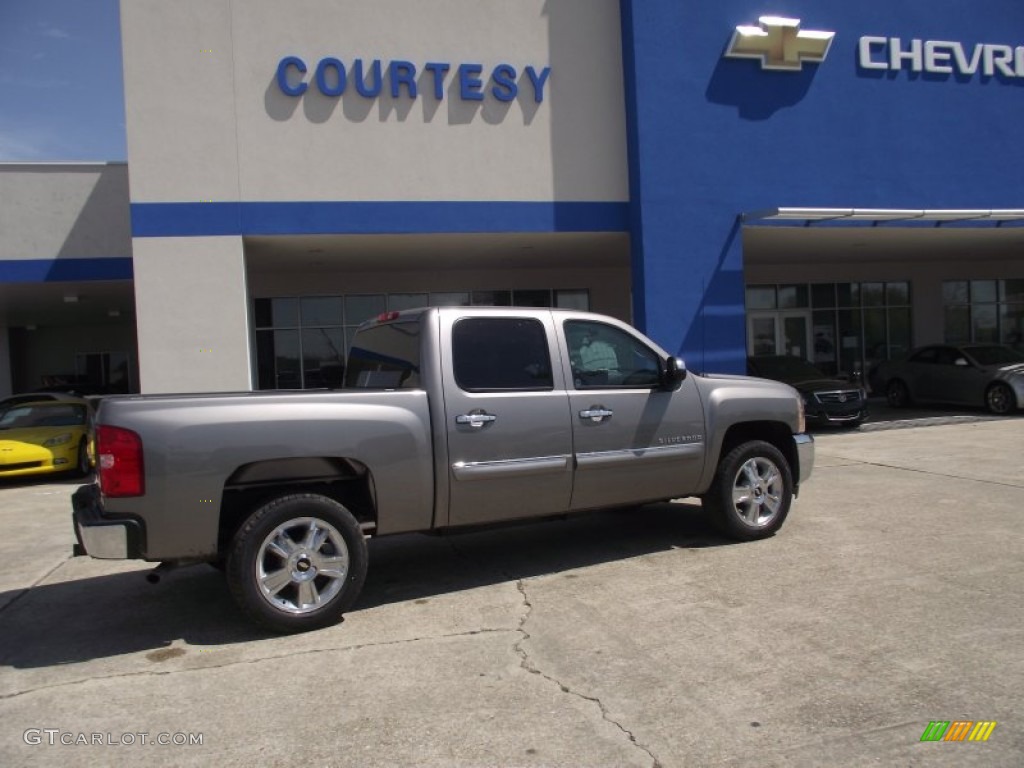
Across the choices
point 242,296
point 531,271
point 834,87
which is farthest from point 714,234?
point 242,296

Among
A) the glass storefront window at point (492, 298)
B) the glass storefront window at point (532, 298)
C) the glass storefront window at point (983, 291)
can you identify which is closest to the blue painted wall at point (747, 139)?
the glass storefront window at point (532, 298)

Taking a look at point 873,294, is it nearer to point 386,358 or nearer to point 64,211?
point 386,358

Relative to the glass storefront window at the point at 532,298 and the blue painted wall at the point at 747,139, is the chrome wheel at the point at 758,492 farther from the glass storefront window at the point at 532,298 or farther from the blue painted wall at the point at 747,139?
the glass storefront window at the point at 532,298

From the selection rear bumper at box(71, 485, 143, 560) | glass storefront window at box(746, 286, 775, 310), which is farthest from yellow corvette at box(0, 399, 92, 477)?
glass storefront window at box(746, 286, 775, 310)

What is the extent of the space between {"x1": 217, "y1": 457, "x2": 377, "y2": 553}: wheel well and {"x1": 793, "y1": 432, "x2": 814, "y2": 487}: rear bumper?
149 inches

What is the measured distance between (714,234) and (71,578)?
11.0 metres

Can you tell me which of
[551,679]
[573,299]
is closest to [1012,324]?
[573,299]

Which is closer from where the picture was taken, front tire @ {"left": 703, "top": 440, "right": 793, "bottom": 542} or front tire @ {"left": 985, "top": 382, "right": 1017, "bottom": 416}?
front tire @ {"left": 703, "top": 440, "right": 793, "bottom": 542}

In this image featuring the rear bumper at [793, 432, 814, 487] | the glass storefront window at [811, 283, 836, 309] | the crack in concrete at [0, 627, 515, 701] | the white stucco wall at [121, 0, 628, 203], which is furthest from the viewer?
the glass storefront window at [811, 283, 836, 309]

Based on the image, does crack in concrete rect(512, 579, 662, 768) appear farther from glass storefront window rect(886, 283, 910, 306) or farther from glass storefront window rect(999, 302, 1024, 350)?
glass storefront window rect(999, 302, 1024, 350)

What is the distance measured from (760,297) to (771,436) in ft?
49.8

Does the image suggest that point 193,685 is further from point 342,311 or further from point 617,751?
point 342,311

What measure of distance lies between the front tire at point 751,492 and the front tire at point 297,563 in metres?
3.04

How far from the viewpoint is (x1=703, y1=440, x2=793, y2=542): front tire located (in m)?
6.33
